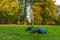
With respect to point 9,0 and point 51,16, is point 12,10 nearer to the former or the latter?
point 9,0

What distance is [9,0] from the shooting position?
23484 millimetres

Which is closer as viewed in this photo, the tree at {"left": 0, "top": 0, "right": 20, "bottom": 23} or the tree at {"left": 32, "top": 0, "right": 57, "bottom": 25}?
the tree at {"left": 0, "top": 0, "right": 20, "bottom": 23}

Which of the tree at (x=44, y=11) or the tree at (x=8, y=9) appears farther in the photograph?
the tree at (x=44, y=11)

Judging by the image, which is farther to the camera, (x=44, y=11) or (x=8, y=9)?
(x=44, y=11)

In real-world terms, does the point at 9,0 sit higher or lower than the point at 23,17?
higher

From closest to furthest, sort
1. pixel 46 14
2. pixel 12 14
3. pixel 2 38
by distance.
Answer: pixel 2 38 → pixel 12 14 → pixel 46 14

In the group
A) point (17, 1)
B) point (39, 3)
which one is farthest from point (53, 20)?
point (17, 1)

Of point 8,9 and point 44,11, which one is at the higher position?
point 8,9

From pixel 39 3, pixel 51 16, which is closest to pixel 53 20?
pixel 51 16

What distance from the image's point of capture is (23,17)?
24.3 meters

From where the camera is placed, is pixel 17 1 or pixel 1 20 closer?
pixel 1 20

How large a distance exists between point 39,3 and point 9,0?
304 cm

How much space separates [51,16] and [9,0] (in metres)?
4.37

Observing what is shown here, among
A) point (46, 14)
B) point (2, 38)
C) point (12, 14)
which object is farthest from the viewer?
point (46, 14)
